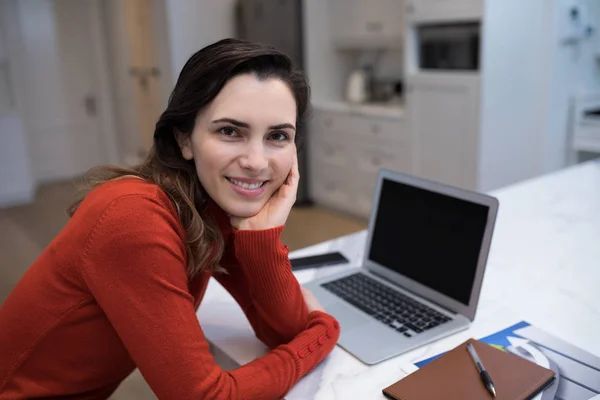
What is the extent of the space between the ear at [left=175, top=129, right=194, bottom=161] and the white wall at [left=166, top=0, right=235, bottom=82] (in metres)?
3.97

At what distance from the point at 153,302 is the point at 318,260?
27.2 inches

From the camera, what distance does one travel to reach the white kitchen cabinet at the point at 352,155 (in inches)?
157

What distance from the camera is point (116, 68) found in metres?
6.11

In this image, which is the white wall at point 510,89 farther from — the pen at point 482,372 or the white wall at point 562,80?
the pen at point 482,372

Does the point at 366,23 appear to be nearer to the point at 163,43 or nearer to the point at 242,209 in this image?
the point at 163,43

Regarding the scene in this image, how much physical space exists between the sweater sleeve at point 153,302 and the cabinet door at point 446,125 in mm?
2805

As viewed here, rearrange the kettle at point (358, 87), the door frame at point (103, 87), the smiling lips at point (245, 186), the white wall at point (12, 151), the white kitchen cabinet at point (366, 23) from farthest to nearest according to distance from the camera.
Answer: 1. the door frame at point (103, 87)
2. the white wall at point (12, 151)
3. the kettle at point (358, 87)
4. the white kitchen cabinet at point (366, 23)
5. the smiling lips at point (245, 186)

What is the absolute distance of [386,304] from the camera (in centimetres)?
123

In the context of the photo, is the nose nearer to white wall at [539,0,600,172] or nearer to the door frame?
white wall at [539,0,600,172]

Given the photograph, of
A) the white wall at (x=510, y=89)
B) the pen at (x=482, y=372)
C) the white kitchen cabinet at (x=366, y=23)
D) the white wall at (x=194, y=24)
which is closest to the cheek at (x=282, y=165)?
the pen at (x=482, y=372)

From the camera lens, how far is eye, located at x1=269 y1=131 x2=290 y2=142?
3.34ft

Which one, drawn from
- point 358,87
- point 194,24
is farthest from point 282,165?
point 194,24

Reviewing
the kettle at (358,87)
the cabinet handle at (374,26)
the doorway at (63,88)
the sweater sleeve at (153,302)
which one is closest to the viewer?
the sweater sleeve at (153,302)

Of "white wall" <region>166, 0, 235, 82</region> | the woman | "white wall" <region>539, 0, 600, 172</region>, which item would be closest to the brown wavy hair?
the woman
